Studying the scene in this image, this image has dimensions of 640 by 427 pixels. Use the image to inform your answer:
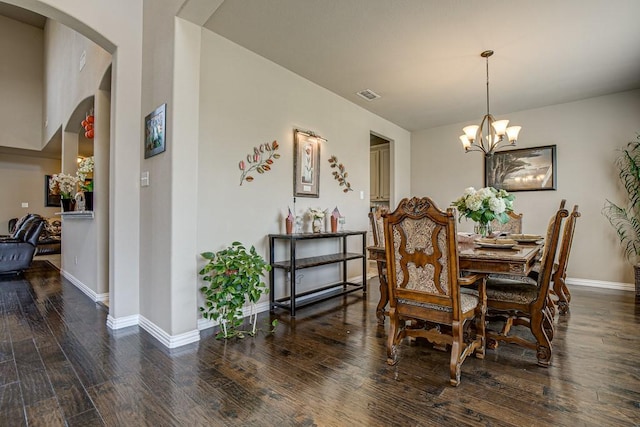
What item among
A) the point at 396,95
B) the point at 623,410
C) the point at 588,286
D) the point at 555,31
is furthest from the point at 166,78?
the point at 588,286

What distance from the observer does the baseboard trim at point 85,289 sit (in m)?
3.62

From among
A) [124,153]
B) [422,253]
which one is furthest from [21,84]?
[422,253]

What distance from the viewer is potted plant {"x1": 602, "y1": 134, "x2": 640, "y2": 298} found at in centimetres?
Answer: 421

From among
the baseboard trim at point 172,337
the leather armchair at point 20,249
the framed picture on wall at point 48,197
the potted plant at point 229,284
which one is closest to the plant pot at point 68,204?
the leather armchair at point 20,249

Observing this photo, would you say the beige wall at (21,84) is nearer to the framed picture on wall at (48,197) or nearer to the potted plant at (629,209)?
the framed picture on wall at (48,197)

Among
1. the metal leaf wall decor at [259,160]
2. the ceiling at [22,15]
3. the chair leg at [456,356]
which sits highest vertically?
the ceiling at [22,15]

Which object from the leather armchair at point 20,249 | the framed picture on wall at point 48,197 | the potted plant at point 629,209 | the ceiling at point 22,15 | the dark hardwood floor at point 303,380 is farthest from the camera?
the framed picture on wall at point 48,197

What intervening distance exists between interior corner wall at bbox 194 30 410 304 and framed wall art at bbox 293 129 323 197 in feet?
0.26

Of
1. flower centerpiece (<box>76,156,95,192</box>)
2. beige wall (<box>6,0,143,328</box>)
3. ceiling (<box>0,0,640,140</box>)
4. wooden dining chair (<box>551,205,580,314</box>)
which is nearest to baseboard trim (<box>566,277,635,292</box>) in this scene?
wooden dining chair (<box>551,205,580,314</box>)

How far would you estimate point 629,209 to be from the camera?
14.1 feet

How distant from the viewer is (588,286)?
4.48m

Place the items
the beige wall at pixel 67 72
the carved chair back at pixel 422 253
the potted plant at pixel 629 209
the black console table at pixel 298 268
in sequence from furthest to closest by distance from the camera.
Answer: the potted plant at pixel 629 209 < the beige wall at pixel 67 72 < the black console table at pixel 298 268 < the carved chair back at pixel 422 253

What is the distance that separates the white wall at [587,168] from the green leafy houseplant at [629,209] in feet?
0.25

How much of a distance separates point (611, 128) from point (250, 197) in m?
5.16
